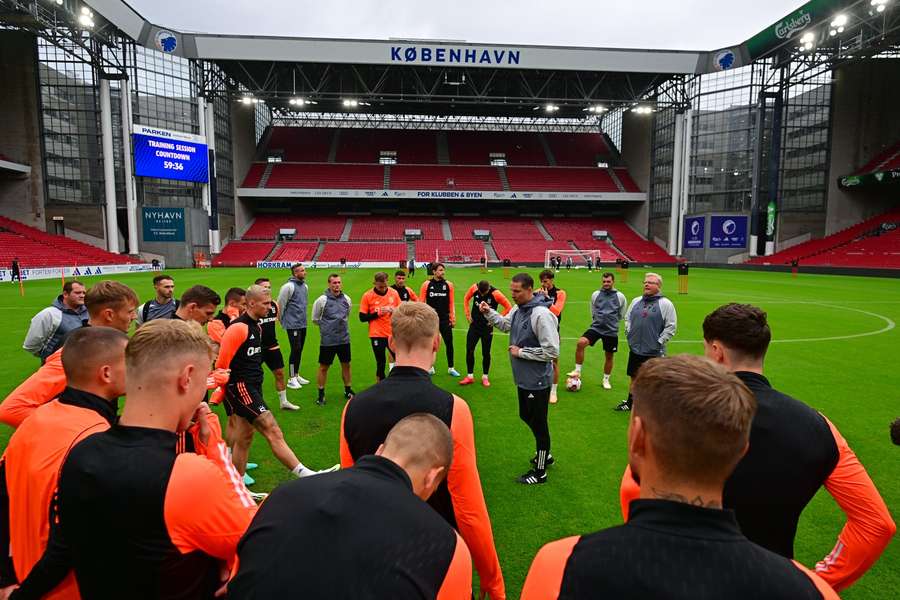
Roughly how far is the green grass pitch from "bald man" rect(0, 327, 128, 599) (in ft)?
9.03

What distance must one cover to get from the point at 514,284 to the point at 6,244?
42617mm

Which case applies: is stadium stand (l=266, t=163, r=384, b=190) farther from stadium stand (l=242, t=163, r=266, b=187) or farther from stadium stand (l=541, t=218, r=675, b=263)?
stadium stand (l=541, t=218, r=675, b=263)

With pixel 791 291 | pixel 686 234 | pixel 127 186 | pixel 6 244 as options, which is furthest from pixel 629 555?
pixel 686 234

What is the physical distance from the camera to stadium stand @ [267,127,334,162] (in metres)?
60.7

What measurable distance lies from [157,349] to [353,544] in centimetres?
124

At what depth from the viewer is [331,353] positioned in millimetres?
7848

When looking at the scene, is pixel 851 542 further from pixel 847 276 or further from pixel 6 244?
pixel 6 244

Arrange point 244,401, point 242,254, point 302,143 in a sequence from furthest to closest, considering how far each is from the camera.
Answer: point 302,143 < point 242,254 < point 244,401

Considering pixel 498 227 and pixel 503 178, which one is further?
pixel 503 178

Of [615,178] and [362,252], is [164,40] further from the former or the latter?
[615,178]

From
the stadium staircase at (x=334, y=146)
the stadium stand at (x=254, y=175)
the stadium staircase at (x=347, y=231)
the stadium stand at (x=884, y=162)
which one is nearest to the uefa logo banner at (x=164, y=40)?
the stadium stand at (x=254, y=175)

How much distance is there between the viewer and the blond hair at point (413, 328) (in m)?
2.67

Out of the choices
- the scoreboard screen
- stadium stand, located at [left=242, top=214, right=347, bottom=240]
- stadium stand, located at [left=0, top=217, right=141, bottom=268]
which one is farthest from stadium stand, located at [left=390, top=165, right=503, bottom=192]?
stadium stand, located at [left=0, top=217, right=141, bottom=268]

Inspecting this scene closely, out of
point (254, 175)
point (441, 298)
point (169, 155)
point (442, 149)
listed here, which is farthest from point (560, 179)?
point (441, 298)
